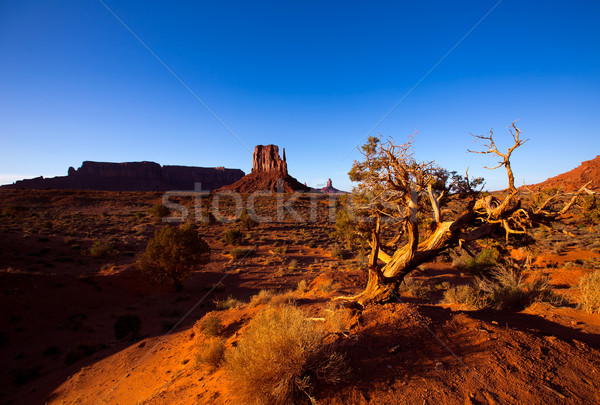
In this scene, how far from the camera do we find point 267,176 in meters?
90.2

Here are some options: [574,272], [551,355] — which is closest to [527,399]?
[551,355]

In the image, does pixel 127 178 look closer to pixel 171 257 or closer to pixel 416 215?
pixel 171 257

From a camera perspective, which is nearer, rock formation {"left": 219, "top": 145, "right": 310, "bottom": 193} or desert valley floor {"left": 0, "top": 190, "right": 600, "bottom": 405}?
desert valley floor {"left": 0, "top": 190, "right": 600, "bottom": 405}

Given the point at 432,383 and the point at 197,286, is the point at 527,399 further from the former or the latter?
the point at 197,286

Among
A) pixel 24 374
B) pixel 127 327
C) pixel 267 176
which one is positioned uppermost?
pixel 267 176

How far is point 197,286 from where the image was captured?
16.2 metres

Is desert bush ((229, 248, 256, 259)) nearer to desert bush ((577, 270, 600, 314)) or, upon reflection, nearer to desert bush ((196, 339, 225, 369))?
desert bush ((196, 339, 225, 369))

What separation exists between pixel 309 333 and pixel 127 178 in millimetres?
132271

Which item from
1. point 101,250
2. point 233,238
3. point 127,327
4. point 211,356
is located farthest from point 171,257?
point 211,356

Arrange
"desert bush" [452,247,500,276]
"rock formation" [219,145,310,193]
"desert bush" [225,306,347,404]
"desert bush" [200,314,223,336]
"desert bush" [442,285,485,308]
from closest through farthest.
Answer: "desert bush" [225,306,347,404] < "desert bush" [442,285,485,308] < "desert bush" [200,314,223,336] < "desert bush" [452,247,500,276] < "rock formation" [219,145,310,193]

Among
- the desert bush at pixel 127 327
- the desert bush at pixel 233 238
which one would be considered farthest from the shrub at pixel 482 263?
the desert bush at pixel 233 238

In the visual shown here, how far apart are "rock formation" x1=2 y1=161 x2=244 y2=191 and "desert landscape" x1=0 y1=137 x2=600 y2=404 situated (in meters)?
102

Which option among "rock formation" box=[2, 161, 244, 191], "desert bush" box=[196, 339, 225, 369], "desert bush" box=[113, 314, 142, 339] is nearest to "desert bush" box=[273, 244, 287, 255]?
"desert bush" box=[113, 314, 142, 339]

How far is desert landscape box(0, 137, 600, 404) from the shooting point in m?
3.24
